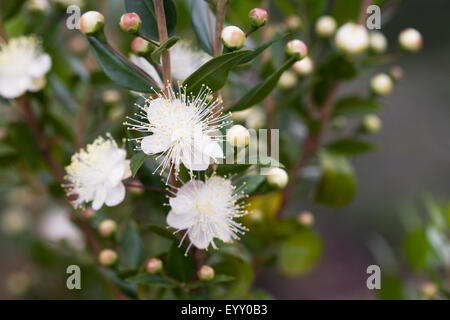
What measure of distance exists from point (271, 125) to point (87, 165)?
18.3 inches

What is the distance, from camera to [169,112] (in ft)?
2.53

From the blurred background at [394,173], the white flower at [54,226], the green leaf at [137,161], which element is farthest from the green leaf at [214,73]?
the blurred background at [394,173]

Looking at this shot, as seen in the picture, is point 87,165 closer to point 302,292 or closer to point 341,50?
point 341,50

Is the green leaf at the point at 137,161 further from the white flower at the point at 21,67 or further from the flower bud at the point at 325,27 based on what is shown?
the flower bud at the point at 325,27

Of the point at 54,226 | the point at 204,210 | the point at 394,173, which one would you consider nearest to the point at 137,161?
the point at 204,210

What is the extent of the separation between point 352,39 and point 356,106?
7.0 inches

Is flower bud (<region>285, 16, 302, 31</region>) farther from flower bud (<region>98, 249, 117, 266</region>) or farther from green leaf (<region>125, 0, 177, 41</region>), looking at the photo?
flower bud (<region>98, 249, 117, 266</region>)

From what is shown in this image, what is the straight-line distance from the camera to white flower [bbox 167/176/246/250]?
30.9 inches

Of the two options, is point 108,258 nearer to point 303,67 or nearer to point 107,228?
point 107,228

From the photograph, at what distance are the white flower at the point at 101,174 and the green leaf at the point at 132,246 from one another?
6.3 inches

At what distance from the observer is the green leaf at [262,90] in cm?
79

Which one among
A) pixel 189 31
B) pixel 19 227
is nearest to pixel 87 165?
pixel 189 31

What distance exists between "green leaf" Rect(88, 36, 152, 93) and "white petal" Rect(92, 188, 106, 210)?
0.61 feet

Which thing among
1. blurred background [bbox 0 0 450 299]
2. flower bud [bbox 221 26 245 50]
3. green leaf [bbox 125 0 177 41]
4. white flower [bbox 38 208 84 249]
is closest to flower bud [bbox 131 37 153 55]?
green leaf [bbox 125 0 177 41]
